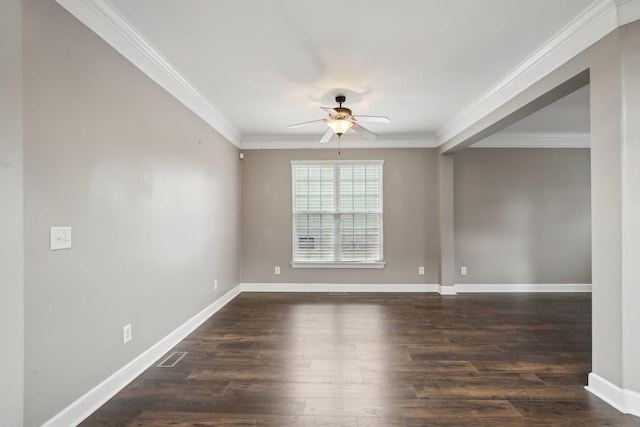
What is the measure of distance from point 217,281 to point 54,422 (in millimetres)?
2651

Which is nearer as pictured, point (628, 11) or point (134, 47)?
point (628, 11)

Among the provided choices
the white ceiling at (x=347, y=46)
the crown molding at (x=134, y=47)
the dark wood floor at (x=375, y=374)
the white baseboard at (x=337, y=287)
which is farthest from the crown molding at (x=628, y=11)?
the white baseboard at (x=337, y=287)

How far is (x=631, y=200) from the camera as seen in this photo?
2004mm

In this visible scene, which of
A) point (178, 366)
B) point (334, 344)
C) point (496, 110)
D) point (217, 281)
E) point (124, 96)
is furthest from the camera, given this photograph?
point (217, 281)

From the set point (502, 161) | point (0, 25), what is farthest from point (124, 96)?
point (502, 161)

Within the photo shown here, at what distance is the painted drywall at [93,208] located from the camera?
1.68 m

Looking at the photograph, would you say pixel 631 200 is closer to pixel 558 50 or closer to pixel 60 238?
pixel 558 50

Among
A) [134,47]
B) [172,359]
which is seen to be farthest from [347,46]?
[172,359]

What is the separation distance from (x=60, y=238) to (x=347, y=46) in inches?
93.9

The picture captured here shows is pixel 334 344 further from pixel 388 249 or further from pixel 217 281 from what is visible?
pixel 388 249

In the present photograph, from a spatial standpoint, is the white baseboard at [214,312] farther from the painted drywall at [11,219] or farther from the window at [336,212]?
the window at [336,212]

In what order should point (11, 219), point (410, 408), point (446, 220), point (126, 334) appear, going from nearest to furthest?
point (11, 219) < point (410, 408) < point (126, 334) < point (446, 220)

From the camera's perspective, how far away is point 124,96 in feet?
7.91

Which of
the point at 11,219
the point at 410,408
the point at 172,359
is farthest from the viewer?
the point at 172,359
